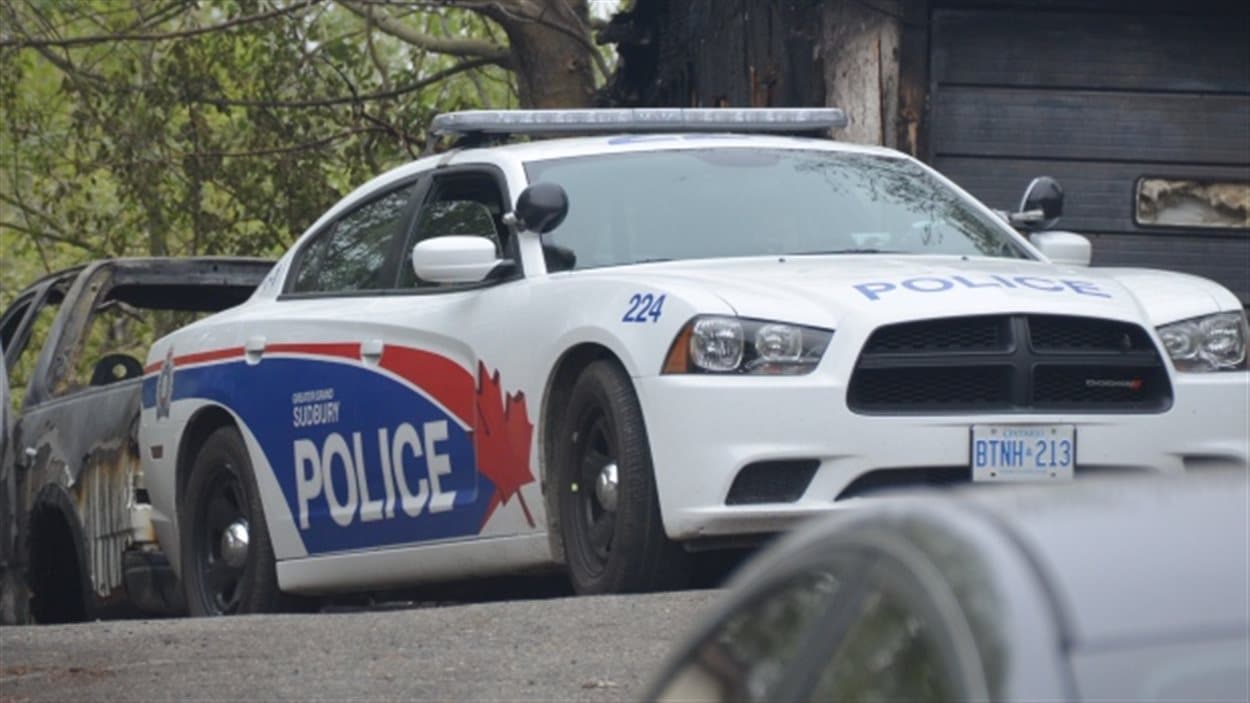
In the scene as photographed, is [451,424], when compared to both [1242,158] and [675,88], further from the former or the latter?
[675,88]

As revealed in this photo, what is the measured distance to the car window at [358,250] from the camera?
9.13m

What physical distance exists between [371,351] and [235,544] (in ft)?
3.77

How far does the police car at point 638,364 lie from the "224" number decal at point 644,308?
1 cm

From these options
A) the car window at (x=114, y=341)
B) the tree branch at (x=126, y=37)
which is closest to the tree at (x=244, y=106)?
the tree branch at (x=126, y=37)

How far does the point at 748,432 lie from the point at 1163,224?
6.12 m

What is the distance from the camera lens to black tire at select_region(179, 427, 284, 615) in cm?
923

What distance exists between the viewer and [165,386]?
32.4 ft

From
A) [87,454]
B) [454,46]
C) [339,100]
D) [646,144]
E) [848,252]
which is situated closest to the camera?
[848,252]

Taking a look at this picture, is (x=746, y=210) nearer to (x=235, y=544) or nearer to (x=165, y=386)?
(x=235, y=544)

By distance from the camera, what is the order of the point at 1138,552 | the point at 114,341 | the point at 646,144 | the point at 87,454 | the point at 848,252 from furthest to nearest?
1. the point at 114,341
2. the point at 87,454
3. the point at 646,144
4. the point at 848,252
5. the point at 1138,552

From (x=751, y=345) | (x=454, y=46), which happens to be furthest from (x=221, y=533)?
(x=454, y=46)

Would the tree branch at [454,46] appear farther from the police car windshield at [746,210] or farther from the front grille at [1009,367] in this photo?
the front grille at [1009,367]

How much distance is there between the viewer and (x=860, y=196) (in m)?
8.63

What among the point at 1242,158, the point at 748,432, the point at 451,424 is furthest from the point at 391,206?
the point at 1242,158
